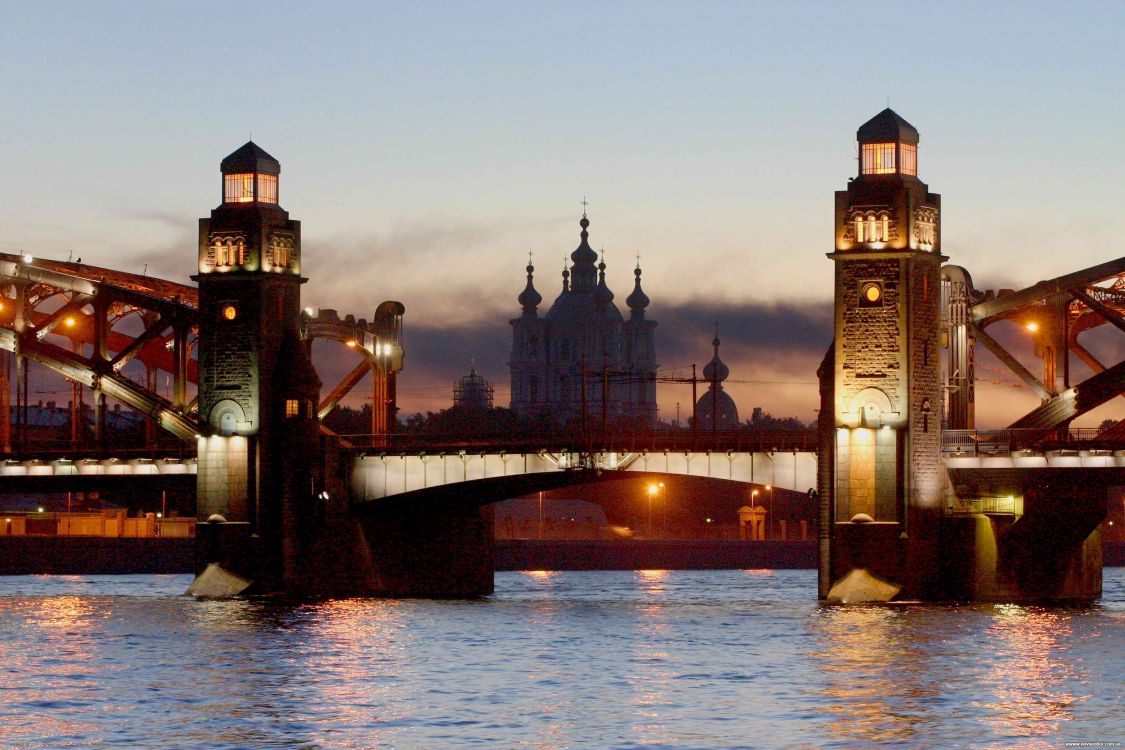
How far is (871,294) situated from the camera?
106 metres

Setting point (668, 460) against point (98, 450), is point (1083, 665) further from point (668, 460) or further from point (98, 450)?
point (98, 450)

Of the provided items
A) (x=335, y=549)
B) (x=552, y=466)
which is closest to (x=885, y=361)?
(x=552, y=466)

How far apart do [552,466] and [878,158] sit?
21.4m

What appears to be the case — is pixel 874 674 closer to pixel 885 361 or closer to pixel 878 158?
pixel 885 361

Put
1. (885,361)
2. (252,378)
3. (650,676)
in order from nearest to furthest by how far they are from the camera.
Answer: (650,676)
(885,361)
(252,378)

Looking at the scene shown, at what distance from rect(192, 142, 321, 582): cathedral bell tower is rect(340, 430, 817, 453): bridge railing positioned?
559cm

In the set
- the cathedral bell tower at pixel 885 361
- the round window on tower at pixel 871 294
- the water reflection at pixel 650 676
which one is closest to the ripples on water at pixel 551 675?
the water reflection at pixel 650 676

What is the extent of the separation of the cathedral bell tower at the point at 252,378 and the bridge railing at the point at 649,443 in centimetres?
559

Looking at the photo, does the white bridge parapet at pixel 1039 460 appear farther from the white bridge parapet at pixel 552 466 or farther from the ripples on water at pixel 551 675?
the white bridge parapet at pixel 552 466

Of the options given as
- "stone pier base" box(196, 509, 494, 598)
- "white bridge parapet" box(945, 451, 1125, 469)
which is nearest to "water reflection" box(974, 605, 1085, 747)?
"white bridge parapet" box(945, 451, 1125, 469)

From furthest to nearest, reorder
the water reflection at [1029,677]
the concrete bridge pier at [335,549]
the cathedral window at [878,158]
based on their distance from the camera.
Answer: the concrete bridge pier at [335,549], the cathedral window at [878,158], the water reflection at [1029,677]

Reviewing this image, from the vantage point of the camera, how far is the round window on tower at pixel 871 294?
106375mm

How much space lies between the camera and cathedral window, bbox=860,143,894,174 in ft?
352

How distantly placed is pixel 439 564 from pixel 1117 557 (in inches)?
3375
